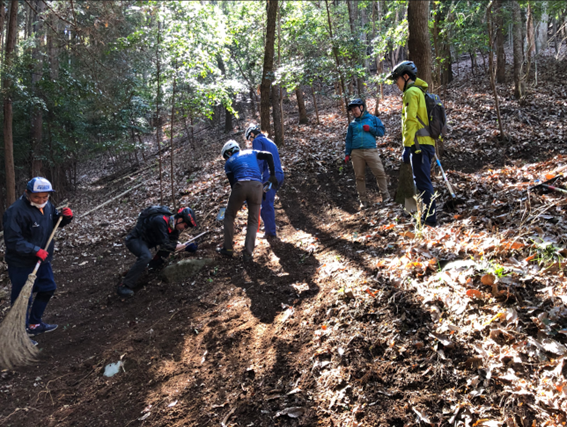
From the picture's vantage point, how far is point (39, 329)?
5.21 m

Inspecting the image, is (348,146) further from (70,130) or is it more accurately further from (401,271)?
(70,130)

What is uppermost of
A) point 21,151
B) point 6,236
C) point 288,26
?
point 288,26

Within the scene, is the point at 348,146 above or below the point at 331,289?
above

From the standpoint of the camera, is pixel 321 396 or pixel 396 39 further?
pixel 396 39

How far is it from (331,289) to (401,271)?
878 millimetres

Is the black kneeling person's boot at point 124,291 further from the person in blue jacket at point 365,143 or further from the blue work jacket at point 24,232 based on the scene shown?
the person in blue jacket at point 365,143

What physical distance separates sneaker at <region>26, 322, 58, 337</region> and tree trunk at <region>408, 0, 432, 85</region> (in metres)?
7.21

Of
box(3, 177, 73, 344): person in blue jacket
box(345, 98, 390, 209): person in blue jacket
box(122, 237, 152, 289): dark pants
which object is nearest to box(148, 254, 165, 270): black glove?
box(122, 237, 152, 289): dark pants

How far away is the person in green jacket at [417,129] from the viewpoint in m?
4.75

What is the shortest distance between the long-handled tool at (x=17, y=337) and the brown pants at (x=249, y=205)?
2979 mm

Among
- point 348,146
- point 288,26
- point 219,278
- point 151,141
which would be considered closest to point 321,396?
point 219,278

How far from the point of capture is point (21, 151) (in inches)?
591

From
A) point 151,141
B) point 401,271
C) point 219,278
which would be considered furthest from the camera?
point 151,141

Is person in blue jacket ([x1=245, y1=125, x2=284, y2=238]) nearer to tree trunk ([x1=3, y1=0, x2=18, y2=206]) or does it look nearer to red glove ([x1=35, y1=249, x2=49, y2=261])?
red glove ([x1=35, y1=249, x2=49, y2=261])
